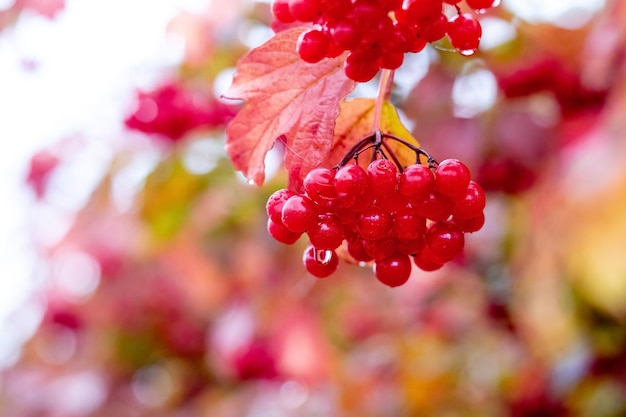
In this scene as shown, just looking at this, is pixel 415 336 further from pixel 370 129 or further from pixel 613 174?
pixel 370 129

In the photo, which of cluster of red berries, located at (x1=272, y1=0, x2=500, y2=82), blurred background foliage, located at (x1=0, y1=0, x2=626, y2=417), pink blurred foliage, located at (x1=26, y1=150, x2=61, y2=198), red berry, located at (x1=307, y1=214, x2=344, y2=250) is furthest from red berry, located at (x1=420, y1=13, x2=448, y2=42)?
pink blurred foliage, located at (x1=26, y1=150, x2=61, y2=198)

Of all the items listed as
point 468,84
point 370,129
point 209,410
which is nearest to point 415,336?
point 209,410

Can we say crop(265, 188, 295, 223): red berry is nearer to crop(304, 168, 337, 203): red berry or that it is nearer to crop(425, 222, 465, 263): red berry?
crop(304, 168, 337, 203): red berry

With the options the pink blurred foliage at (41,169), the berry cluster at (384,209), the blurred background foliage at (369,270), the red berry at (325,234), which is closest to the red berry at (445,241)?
the berry cluster at (384,209)

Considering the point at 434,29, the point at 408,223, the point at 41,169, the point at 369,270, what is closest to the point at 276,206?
the point at 408,223

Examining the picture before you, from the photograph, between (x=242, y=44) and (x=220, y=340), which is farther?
(x=220, y=340)

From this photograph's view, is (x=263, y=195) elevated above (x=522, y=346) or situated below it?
above
